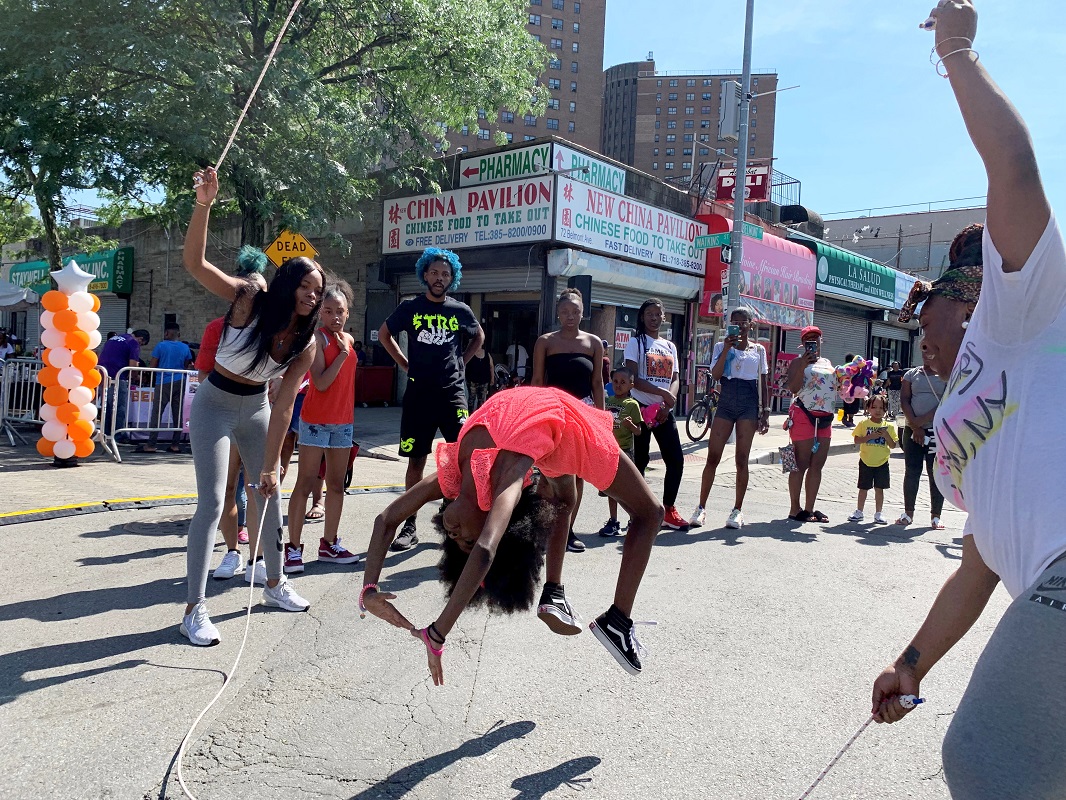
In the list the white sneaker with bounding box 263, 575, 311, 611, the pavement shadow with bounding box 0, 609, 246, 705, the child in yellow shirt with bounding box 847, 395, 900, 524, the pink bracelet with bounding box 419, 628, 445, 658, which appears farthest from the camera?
the child in yellow shirt with bounding box 847, 395, 900, 524

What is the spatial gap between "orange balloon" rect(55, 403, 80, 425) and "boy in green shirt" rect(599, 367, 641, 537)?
19.7 feet

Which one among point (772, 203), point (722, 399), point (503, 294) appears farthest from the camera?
point (772, 203)

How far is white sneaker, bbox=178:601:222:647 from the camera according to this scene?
3.81 m

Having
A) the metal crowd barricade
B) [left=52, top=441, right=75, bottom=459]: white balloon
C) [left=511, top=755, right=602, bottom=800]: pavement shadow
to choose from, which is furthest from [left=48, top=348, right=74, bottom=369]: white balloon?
[left=511, top=755, right=602, bottom=800]: pavement shadow

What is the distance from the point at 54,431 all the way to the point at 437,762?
7.65m

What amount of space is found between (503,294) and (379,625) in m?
13.4

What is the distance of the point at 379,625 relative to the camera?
4203mm

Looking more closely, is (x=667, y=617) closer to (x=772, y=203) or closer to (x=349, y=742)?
(x=349, y=742)

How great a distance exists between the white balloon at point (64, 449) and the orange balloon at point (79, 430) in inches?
2.3

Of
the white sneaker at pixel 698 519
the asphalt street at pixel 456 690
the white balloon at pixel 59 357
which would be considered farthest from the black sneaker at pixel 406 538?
the white balloon at pixel 59 357

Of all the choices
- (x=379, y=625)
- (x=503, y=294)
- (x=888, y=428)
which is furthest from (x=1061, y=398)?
(x=503, y=294)

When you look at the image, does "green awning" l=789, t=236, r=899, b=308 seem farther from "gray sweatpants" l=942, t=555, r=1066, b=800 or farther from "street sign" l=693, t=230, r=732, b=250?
"gray sweatpants" l=942, t=555, r=1066, b=800

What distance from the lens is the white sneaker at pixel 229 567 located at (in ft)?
16.3

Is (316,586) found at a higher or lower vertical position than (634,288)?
lower
